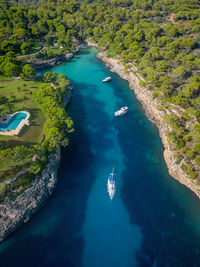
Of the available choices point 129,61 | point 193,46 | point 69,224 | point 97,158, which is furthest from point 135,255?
point 193,46

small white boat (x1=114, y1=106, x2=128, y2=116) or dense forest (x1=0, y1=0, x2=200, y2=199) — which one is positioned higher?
dense forest (x1=0, y1=0, x2=200, y2=199)

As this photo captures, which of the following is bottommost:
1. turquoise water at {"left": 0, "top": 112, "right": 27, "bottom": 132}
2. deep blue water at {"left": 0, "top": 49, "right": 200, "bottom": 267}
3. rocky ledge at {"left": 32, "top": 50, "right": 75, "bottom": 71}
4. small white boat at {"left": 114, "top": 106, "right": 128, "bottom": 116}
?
deep blue water at {"left": 0, "top": 49, "right": 200, "bottom": 267}

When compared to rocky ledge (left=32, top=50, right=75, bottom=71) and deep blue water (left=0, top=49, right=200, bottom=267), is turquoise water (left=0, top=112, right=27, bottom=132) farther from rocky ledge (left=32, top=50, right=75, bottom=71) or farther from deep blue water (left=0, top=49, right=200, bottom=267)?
rocky ledge (left=32, top=50, right=75, bottom=71)

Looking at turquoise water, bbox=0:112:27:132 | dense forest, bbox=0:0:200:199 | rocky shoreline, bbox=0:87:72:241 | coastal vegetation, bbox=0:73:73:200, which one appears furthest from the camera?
dense forest, bbox=0:0:200:199

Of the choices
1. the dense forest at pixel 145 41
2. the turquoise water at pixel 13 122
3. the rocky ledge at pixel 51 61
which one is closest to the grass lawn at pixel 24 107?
the turquoise water at pixel 13 122

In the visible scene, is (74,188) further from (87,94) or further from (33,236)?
(87,94)

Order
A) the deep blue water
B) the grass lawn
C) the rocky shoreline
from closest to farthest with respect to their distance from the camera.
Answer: the deep blue water
the rocky shoreline
the grass lawn

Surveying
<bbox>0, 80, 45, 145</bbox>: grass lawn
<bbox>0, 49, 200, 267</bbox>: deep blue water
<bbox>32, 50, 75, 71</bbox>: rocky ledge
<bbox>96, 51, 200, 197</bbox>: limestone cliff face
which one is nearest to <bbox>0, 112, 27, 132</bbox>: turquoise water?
<bbox>0, 80, 45, 145</bbox>: grass lawn
